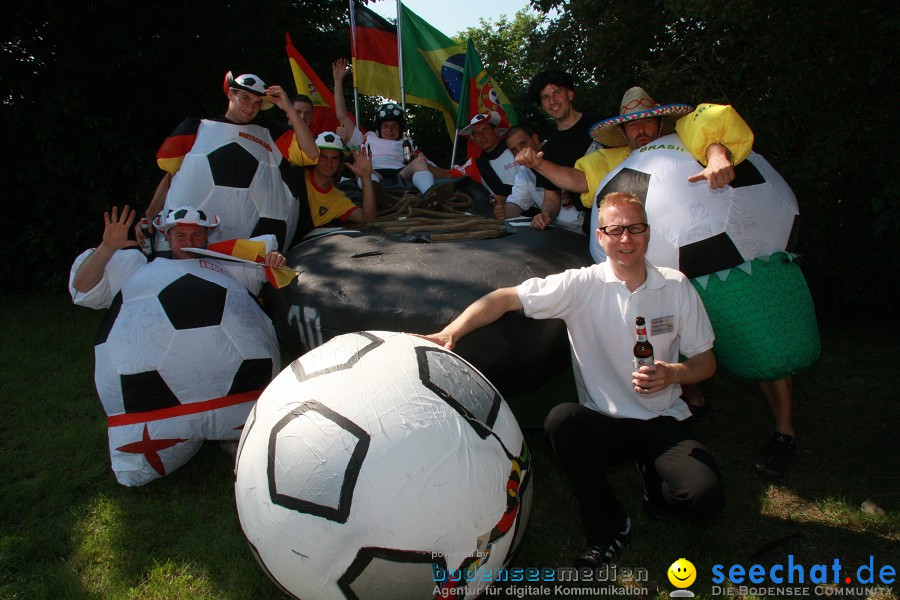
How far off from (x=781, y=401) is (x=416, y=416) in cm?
224

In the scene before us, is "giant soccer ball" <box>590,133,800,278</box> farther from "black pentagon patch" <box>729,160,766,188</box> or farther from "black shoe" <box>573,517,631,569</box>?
"black shoe" <box>573,517,631,569</box>

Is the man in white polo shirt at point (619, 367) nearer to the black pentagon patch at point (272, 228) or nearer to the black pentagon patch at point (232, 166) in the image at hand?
the black pentagon patch at point (272, 228)

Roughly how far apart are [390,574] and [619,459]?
118 centimetres

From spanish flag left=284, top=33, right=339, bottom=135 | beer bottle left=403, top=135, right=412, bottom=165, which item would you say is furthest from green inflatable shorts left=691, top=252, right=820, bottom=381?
spanish flag left=284, top=33, right=339, bottom=135

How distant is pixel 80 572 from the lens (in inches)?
102

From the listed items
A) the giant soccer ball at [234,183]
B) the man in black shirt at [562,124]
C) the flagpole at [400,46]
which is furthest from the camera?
the flagpole at [400,46]

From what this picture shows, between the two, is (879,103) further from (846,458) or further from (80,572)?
(80,572)

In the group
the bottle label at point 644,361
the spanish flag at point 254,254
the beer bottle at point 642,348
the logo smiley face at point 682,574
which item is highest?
the spanish flag at point 254,254

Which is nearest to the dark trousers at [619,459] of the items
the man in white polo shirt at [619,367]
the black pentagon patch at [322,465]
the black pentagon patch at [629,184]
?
the man in white polo shirt at [619,367]

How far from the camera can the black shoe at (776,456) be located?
3.24 meters

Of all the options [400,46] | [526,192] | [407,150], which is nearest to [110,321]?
[526,192]

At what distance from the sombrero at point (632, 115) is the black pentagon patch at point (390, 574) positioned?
2469 mm

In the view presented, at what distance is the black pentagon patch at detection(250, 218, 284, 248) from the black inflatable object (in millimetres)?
488

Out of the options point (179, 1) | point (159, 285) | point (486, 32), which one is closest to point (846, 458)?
point (159, 285)
